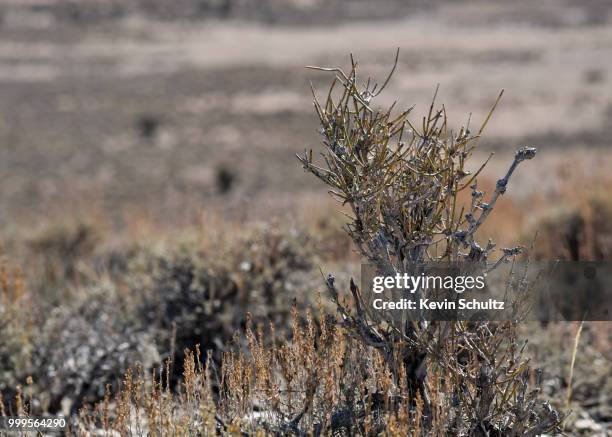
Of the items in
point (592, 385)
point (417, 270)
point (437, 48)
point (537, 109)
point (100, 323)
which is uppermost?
point (437, 48)

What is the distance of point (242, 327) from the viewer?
5.11 metres

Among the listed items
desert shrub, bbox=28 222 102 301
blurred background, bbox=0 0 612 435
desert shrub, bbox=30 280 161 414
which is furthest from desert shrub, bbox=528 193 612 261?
desert shrub, bbox=28 222 102 301

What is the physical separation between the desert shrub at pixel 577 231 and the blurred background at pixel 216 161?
2 cm

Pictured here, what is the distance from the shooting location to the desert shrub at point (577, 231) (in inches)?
257

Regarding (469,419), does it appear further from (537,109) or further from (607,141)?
(537,109)

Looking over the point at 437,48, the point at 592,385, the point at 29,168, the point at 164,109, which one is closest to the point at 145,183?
the point at 29,168

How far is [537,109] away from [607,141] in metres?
5.72

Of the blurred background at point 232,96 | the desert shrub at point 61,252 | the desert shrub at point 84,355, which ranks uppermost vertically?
the blurred background at point 232,96

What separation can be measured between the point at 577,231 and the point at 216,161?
14.2m

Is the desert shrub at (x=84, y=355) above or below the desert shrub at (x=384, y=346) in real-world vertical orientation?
below

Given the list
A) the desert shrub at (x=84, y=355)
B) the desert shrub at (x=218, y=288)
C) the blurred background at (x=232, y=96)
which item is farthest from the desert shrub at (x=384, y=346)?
the blurred background at (x=232, y=96)

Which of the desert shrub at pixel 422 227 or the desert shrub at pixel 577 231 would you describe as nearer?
the desert shrub at pixel 422 227

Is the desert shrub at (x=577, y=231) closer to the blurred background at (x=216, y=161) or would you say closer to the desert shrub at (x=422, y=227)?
the blurred background at (x=216, y=161)

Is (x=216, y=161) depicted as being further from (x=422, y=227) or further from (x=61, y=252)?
(x=422, y=227)
